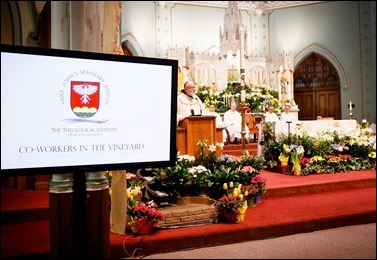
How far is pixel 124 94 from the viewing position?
1.93 m

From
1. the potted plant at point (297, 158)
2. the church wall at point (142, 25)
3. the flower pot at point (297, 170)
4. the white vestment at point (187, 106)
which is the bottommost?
the flower pot at point (297, 170)

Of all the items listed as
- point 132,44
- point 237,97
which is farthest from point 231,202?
point 132,44

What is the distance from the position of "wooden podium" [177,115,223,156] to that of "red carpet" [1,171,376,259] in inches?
37.9

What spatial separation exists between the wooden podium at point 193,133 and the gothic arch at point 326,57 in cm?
834

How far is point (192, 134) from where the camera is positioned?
468 cm

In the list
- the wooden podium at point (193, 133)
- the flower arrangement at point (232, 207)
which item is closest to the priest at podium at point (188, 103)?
the wooden podium at point (193, 133)

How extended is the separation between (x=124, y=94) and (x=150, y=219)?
4.05 feet

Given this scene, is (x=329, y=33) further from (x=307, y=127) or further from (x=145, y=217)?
(x=145, y=217)

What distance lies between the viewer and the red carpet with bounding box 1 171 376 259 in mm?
2664

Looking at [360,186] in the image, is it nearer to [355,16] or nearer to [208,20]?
[355,16]

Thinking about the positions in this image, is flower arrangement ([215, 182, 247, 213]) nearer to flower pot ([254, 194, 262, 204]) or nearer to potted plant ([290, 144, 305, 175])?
flower pot ([254, 194, 262, 204])

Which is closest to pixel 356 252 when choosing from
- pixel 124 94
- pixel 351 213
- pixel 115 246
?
pixel 351 213

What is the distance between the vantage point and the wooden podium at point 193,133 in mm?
4652

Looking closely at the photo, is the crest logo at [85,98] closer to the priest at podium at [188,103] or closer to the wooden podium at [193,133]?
the wooden podium at [193,133]
